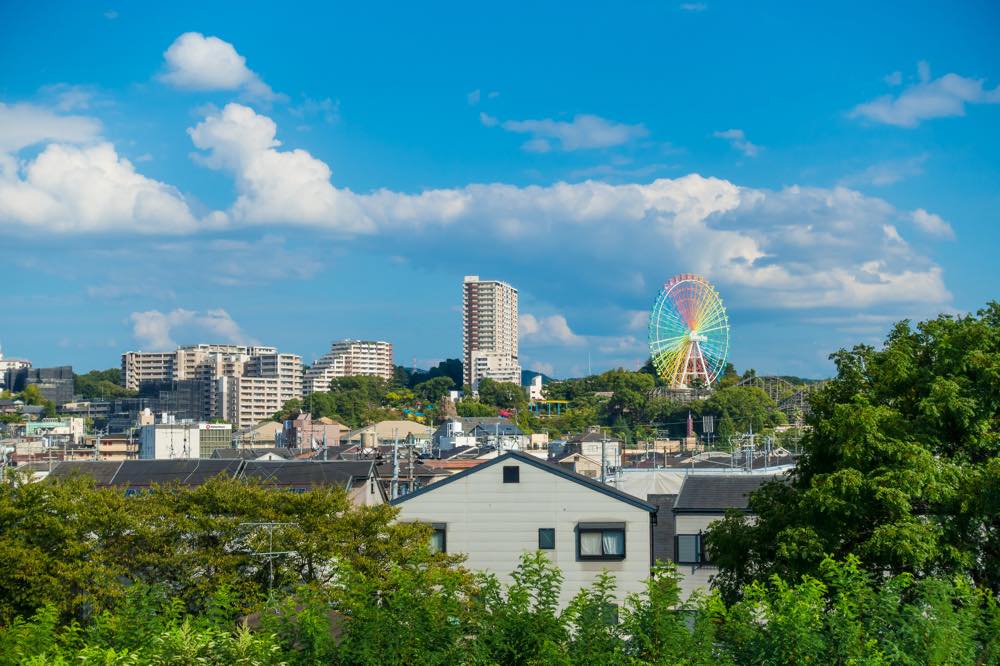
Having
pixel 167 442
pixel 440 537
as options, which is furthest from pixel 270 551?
pixel 167 442

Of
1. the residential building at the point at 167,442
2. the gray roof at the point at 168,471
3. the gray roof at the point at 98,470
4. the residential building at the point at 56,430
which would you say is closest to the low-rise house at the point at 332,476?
the gray roof at the point at 168,471

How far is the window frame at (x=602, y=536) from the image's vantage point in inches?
1056

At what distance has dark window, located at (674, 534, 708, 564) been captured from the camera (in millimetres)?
28047

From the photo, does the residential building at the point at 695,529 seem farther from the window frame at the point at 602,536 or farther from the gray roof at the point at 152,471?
the gray roof at the point at 152,471

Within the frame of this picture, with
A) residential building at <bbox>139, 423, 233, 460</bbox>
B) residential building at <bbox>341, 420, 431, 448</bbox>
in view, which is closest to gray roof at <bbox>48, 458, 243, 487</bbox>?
residential building at <bbox>139, 423, 233, 460</bbox>

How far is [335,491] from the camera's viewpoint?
81.3 feet

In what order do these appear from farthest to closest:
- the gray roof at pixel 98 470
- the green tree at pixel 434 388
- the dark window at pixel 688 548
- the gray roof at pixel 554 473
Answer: the green tree at pixel 434 388, the gray roof at pixel 98 470, the dark window at pixel 688 548, the gray roof at pixel 554 473

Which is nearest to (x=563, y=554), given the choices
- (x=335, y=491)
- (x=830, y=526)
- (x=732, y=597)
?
(x=335, y=491)

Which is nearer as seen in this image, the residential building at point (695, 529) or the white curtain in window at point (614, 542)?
the white curtain in window at point (614, 542)

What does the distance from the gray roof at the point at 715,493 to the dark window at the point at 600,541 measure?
204 cm

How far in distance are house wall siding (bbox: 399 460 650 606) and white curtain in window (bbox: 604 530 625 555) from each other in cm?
16

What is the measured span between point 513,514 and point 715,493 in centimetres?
557

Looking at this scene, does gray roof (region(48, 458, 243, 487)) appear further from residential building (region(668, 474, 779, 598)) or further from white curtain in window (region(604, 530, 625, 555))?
residential building (region(668, 474, 779, 598))

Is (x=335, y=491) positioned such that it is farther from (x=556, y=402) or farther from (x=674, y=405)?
(x=556, y=402)
